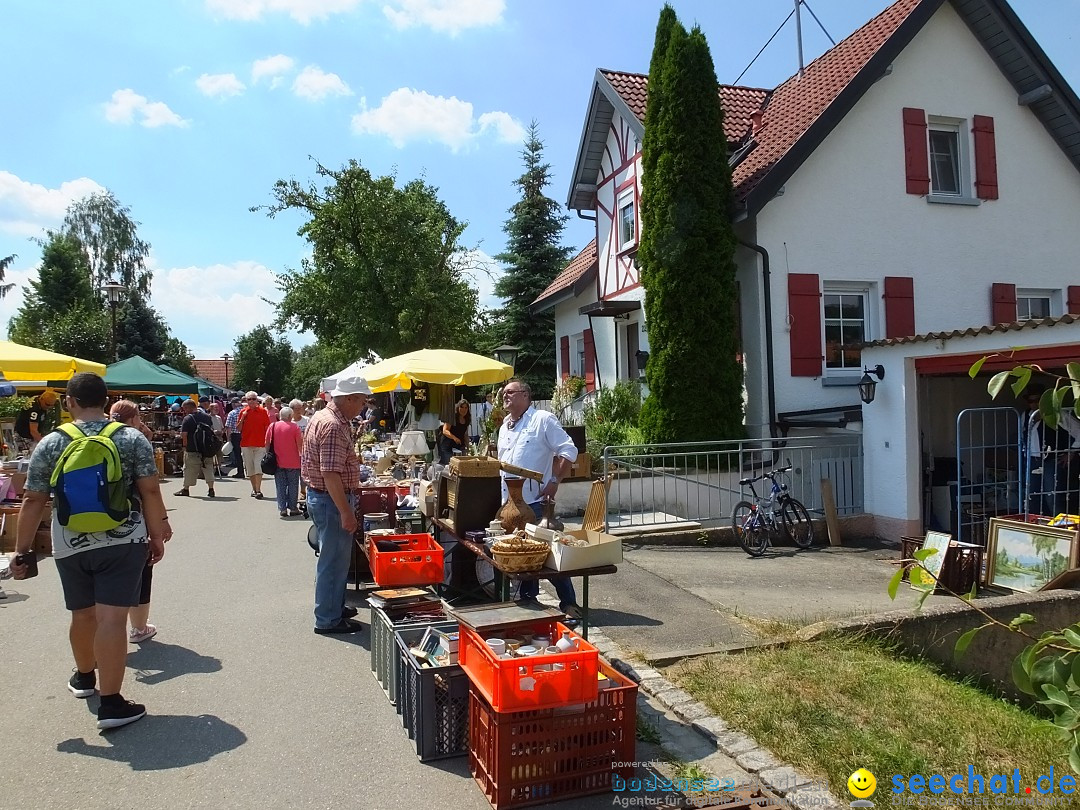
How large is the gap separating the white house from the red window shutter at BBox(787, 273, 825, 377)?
25 millimetres

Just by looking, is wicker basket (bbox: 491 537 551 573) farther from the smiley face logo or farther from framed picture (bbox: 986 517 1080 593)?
framed picture (bbox: 986 517 1080 593)

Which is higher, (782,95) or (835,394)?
(782,95)

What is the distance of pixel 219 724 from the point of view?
14.6 ft

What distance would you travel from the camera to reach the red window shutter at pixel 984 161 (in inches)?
551

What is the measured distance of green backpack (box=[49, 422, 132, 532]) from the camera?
4.27 metres

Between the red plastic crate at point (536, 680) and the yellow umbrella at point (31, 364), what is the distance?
8695 millimetres

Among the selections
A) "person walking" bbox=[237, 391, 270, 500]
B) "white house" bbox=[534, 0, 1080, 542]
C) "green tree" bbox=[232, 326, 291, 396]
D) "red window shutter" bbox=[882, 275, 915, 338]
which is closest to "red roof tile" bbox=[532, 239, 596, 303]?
"white house" bbox=[534, 0, 1080, 542]

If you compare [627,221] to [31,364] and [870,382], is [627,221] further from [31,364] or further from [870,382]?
[31,364]

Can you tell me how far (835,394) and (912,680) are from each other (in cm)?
866

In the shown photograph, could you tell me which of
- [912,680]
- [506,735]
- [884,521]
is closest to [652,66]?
[884,521]

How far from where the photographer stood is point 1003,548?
7996 millimetres

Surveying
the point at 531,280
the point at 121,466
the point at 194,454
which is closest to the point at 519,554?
the point at 121,466

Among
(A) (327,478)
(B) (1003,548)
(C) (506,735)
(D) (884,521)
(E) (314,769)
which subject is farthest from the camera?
(D) (884,521)

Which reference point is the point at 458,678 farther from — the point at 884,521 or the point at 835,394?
the point at 835,394
